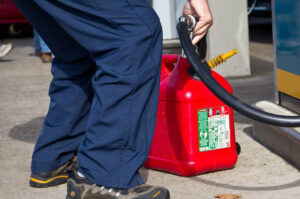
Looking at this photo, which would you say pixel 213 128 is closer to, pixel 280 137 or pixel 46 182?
pixel 280 137

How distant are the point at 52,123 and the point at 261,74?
3.26m

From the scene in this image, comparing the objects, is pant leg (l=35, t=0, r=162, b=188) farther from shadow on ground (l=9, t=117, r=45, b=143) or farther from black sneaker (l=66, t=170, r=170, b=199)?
shadow on ground (l=9, t=117, r=45, b=143)

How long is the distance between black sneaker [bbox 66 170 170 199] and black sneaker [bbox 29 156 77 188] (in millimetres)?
334

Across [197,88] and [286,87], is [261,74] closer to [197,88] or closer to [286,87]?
[286,87]

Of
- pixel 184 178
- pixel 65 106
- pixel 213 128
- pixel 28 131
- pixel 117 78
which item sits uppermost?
pixel 117 78

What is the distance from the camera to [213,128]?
2.67m

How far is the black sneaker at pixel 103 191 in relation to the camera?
2.13 m

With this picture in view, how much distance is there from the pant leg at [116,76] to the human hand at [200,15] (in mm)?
190

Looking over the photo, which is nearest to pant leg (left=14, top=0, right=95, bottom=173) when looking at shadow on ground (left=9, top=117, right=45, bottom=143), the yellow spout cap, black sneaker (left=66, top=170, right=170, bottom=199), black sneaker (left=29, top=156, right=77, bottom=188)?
black sneaker (left=29, top=156, right=77, bottom=188)

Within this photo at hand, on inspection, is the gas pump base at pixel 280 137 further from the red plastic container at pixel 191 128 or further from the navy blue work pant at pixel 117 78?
the navy blue work pant at pixel 117 78

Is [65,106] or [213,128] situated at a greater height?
[65,106]

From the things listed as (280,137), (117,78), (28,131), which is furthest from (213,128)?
(28,131)

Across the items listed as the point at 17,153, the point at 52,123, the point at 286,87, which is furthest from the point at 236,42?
the point at 52,123

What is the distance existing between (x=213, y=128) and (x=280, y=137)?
0.44 meters
